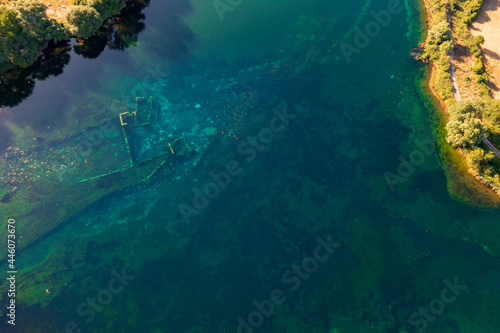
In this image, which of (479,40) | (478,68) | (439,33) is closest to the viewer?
(478,68)

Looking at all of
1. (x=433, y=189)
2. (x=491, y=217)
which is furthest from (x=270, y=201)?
(x=491, y=217)

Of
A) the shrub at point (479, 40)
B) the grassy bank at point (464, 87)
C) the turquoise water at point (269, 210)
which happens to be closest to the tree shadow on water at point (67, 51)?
the turquoise water at point (269, 210)

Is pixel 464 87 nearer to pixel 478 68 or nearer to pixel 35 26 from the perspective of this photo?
pixel 478 68

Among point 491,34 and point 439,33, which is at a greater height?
point 491,34

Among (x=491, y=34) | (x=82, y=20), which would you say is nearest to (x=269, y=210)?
(x=82, y=20)

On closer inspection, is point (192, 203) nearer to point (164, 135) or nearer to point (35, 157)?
point (164, 135)
